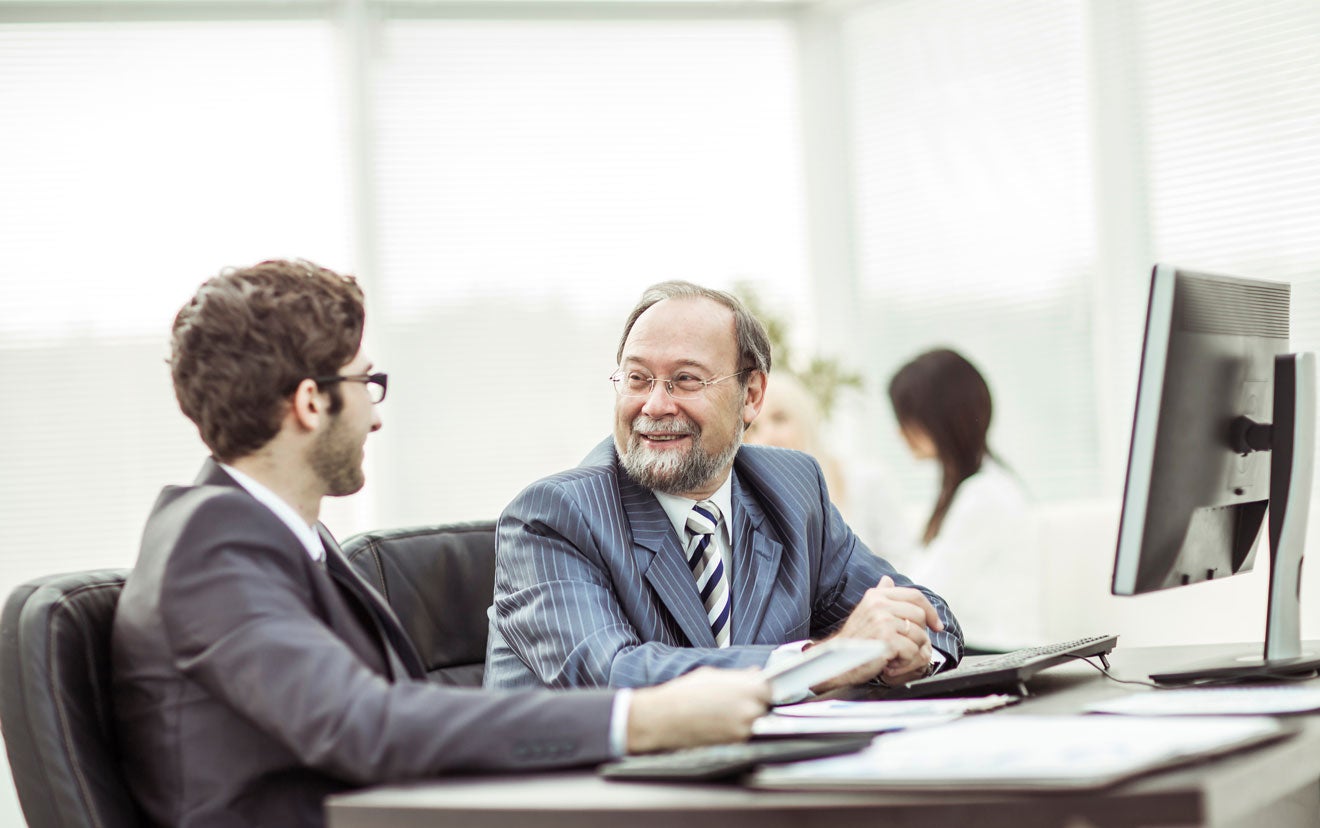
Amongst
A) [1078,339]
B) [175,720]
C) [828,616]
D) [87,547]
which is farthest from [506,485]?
[175,720]

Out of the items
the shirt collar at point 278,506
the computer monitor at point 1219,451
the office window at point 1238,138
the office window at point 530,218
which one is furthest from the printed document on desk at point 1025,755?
the office window at point 530,218

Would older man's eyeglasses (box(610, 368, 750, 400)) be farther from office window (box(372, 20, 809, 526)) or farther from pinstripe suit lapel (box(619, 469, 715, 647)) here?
office window (box(372, 20, 809, 526))

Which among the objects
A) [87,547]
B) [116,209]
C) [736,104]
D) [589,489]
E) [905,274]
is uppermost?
[736,104]

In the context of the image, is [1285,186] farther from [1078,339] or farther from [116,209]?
[116,209]

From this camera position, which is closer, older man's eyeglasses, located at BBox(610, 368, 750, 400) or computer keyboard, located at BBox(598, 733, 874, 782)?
computer keyboard, located at BBox(598, 733, 874, 782)

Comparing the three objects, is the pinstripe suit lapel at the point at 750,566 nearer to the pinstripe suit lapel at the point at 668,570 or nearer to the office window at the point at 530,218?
the pinstripe suit lapel at the point at 668,570

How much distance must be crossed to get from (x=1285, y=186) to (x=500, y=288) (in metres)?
2.93

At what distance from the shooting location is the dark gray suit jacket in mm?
1205

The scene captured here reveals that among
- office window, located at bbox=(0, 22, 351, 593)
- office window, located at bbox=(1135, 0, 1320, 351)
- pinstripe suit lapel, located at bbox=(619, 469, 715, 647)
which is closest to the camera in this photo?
pinstripe suit lapel, located at bbox=(619, 469, 715, 647)

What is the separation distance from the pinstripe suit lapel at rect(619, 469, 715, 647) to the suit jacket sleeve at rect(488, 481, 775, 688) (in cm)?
4

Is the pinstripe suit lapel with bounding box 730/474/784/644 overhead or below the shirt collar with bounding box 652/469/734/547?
below

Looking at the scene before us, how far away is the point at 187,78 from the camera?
4.84m

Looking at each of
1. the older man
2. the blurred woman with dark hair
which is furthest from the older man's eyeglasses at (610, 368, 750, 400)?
the blurred woman with dark hair

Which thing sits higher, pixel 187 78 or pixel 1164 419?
pixel 187 78
